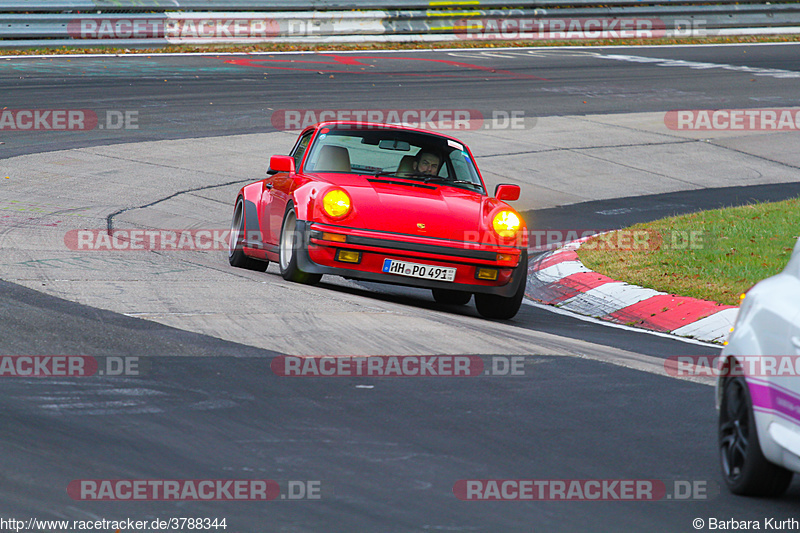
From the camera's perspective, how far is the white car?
4.33m

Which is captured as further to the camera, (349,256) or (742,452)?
(349,256)

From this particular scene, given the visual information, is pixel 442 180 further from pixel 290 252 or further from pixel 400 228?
pixel 290 252

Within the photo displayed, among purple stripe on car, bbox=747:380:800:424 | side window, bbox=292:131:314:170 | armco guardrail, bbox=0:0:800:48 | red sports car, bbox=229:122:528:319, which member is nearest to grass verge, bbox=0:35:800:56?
armco guardrail, bbox=0:0:800:48

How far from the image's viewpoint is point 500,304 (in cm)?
909

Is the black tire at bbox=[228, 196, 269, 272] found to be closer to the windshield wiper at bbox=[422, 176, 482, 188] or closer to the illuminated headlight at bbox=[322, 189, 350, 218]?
the windshield wiper at bbox=[422, 176, 482, 188]

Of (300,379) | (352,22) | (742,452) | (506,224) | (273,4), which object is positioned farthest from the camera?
(352,22)

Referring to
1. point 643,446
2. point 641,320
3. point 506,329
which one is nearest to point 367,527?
point 643,446

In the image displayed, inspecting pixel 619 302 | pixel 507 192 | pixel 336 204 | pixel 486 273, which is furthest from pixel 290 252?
pixel 619 302

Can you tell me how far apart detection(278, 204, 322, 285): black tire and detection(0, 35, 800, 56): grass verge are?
53.6 ft

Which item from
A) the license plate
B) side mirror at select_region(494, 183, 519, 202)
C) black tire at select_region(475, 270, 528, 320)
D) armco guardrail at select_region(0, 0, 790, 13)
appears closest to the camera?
the license plate

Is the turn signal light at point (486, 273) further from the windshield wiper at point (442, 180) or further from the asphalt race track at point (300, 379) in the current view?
the windshield wiper at point (442, 180)

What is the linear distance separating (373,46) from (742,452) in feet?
78.6

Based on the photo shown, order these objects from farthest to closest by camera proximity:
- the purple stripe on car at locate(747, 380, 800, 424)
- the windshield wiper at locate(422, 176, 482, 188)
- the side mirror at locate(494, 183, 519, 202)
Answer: the windshield wiper at locate(422, 176, 482, 188) → the side mirror at locate(494, 183, 519, 202) → the purple stripe on car at locate(747, 380, 800, 424)

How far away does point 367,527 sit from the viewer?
412cm
